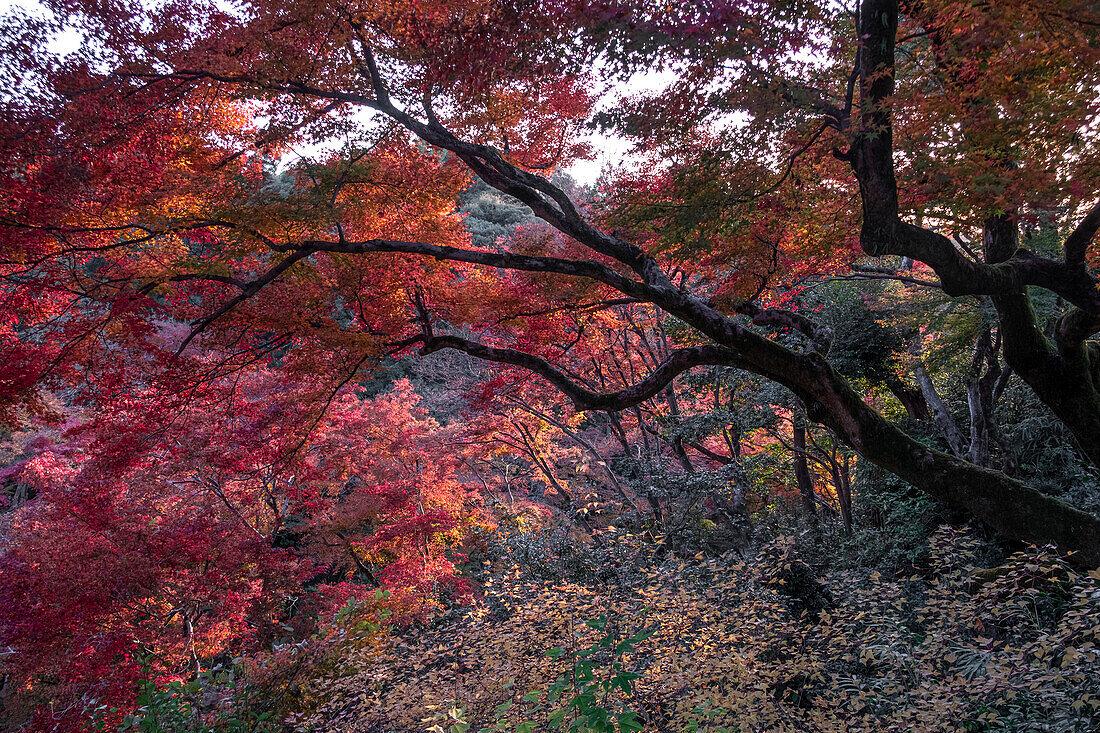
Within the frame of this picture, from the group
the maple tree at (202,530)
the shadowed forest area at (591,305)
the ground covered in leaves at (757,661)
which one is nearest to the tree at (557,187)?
the shadowed forest area at (591,305)

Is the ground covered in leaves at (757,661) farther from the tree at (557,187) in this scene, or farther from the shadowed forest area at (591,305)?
the tree at (557,187)

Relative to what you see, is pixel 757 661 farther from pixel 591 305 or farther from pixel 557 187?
pixel 557 187

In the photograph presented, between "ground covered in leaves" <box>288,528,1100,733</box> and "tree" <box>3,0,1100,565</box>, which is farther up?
"tree" <box>3,0,1100,565</box>

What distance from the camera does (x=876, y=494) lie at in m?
7.50

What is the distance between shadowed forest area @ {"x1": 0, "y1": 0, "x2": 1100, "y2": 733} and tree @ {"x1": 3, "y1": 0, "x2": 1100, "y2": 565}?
3 cm

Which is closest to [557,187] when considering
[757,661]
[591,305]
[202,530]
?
[591,305]

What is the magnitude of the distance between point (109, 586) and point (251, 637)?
251 cm

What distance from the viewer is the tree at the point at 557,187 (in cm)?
321

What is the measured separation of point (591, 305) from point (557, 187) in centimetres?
144

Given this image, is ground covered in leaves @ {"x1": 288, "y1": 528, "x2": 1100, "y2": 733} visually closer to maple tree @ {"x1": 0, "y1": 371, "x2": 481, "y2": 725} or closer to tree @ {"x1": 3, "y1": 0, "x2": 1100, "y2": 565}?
tree @ {"x1": 3, "y1": 0, "x2": 1100, "y2": 565}

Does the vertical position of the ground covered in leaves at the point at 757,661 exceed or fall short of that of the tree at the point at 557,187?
it falls short

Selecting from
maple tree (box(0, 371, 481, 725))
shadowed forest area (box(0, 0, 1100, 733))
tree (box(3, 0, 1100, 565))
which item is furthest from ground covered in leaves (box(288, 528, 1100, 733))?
maple tree (box(0, 371, 481, 725))

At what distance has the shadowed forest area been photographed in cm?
322

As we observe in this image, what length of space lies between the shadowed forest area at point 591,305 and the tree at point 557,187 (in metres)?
Result: 0.03
